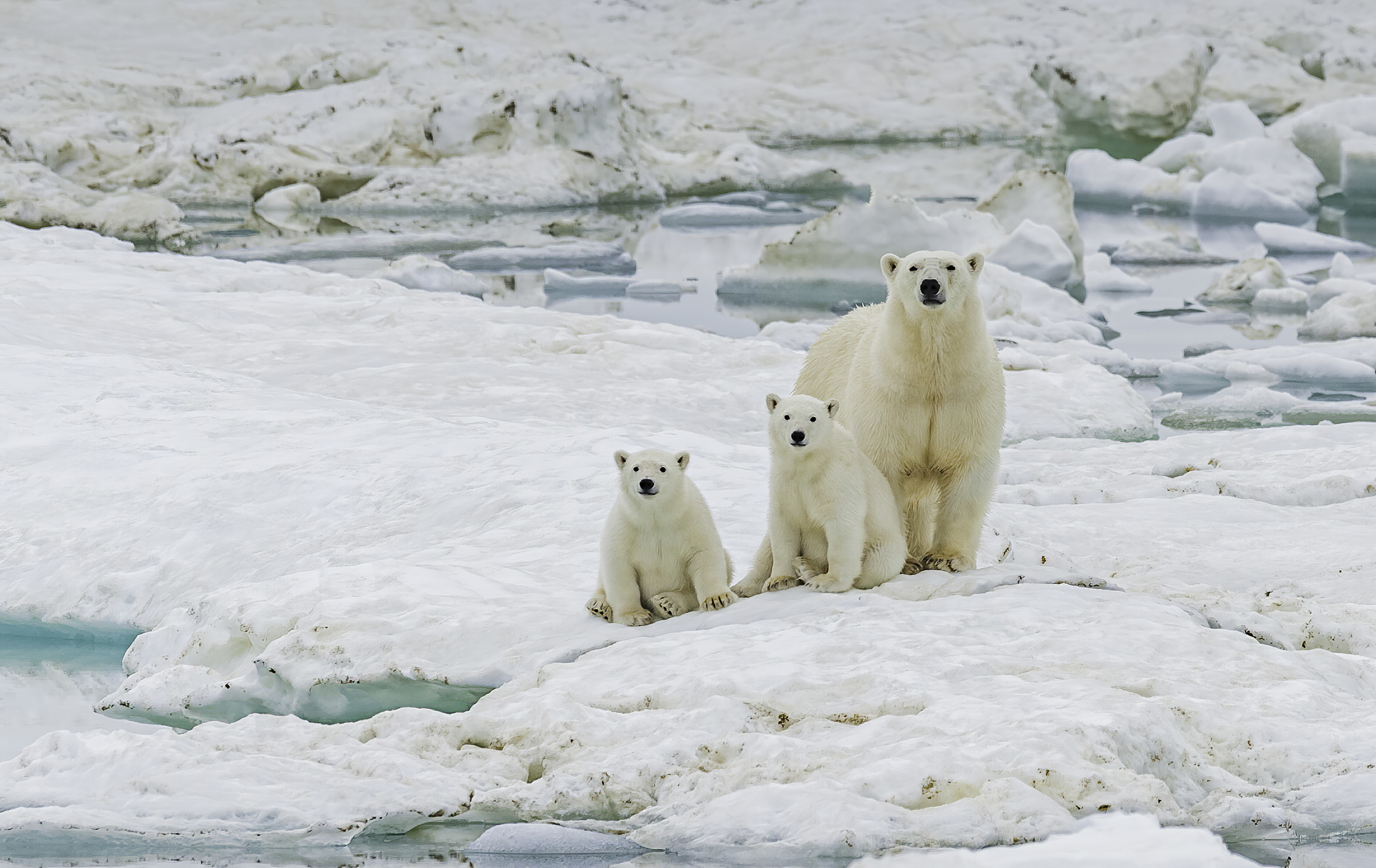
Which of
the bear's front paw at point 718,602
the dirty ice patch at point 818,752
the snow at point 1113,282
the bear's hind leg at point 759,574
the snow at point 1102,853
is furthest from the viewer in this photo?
the snow at point 1113,282

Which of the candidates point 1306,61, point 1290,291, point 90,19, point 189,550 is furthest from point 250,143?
point 1306,61

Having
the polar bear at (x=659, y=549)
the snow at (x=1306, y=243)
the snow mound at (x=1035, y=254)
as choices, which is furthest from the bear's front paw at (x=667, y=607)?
the snow at (x=1306, y=243)

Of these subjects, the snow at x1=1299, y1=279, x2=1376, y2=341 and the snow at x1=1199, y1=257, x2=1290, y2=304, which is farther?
the snow at x1=1199, y1=257, x2=1290, y2=304

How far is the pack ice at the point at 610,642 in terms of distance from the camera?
10.8 ft

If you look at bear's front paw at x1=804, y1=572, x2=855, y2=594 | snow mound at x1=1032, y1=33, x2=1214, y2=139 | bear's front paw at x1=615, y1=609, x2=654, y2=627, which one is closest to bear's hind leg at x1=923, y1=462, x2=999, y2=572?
bear's front paw at x1=804, y1=572, x2=855, y2=594

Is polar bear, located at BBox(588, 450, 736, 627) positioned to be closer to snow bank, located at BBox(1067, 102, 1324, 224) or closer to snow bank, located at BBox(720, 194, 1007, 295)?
snow bank, located at BBox(720, 194, 1007, 295)

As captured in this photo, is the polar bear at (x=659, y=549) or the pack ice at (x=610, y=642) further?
the polar bear at (x=659, y=549)

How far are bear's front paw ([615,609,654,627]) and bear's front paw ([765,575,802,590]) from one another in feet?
1.28

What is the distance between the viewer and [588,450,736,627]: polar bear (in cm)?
434

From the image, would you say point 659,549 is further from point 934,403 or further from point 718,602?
point 934,403

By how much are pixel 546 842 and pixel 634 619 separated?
1.21m

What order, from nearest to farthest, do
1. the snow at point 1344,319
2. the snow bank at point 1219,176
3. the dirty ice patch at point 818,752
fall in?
1. the dirty ice patch at point 818,752
2. the snow at point 1344,319
3. the snow bank at point 1219,176

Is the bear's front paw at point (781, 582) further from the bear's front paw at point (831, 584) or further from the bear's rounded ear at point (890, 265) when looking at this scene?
the bear's rounded ear at point (890, 265)

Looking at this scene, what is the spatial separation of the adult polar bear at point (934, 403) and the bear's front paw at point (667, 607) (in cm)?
27
